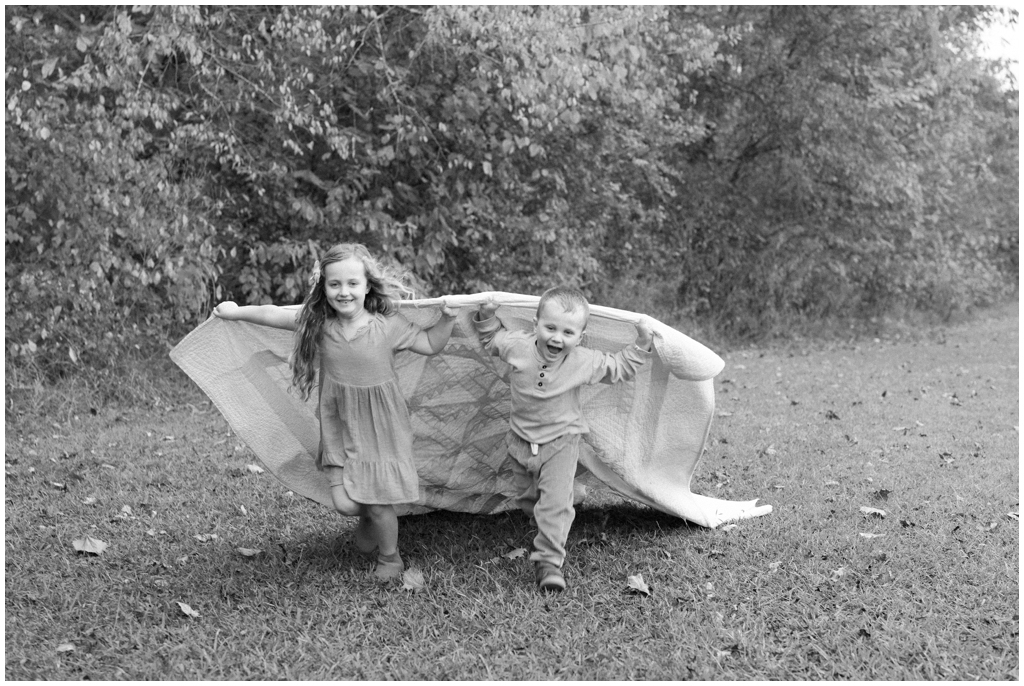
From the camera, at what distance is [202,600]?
4.20 m

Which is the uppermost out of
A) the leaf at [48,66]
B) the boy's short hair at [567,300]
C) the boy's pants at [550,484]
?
the leaf at [48,66]

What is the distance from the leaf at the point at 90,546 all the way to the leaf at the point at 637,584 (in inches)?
101

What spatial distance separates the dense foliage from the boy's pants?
5.14 meters

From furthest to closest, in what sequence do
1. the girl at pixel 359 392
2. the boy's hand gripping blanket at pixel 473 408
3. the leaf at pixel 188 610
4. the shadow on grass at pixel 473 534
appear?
the shadow on grass at pixel 473 534 < the boy's hand gripping blanket at pixel 473 408 < the girl at pixel 359 392 < the leaf at pixel 188 610

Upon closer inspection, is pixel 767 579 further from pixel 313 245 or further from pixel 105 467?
pixel 313 245

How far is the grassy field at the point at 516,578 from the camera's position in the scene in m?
3.65

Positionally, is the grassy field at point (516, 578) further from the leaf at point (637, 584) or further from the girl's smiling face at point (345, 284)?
the girl's smiling face at point (345, 284)

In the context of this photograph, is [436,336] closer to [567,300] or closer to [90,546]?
[567,300]

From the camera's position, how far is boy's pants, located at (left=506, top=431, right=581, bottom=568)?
170 inches

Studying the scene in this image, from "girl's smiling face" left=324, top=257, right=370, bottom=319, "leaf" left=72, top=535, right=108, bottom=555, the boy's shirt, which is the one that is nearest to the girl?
"girl's smiling face" left=324, top=257, right=370, bottom=319

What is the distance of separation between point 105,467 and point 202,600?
265 centimetres

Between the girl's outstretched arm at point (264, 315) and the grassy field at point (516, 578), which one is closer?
the grassy field at point (516, 578)

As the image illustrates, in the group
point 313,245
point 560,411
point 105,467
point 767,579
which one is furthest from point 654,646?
point 313,245

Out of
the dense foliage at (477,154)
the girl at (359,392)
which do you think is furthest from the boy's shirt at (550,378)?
the dense foliage at (477,154)
